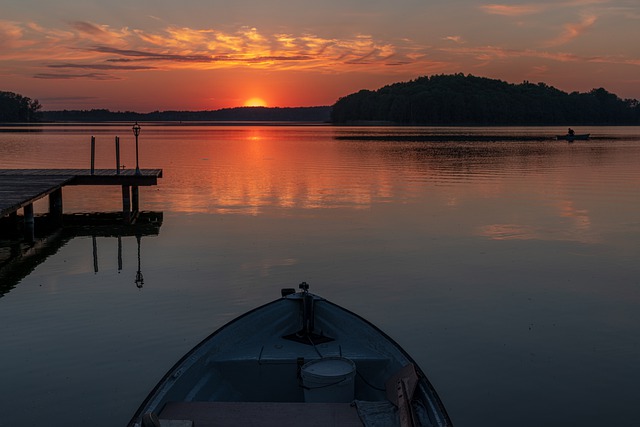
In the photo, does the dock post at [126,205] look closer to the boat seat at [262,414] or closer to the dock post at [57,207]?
the dock post at [57,207]

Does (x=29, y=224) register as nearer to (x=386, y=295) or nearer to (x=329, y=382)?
(x=386, y=295)

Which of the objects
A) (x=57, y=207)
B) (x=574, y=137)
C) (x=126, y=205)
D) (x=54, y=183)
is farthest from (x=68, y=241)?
(x=574, y=137)

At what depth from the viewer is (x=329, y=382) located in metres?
8.12

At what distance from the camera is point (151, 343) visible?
12094 millimetres

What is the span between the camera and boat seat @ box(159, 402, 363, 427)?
7098mm

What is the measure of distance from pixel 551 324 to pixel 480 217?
43.8 feet

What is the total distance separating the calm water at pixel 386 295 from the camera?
33.1 feet

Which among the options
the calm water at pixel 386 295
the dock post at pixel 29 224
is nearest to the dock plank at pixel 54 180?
the dock post at pixel 29 224

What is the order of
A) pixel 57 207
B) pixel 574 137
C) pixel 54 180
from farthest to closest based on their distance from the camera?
pixel 574 137 → pixel 54 180 → pixel 57 207

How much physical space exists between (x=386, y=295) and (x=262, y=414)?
8.18 metres

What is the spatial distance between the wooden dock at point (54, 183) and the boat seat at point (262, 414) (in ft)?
50.5

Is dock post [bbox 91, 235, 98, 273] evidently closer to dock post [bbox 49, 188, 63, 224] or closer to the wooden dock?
the wooden dock

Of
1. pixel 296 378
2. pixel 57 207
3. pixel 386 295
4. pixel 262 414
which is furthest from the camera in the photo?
pixel 57 207

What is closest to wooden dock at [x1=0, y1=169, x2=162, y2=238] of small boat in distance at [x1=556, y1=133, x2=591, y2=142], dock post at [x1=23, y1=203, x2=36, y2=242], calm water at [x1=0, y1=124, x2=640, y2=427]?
dock post at [x1=23, y1=203, x2=36, y2=242]
